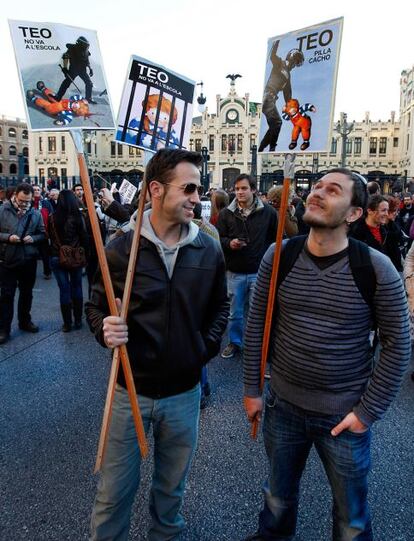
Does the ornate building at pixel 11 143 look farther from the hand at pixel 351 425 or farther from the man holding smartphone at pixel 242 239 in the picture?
the hand at pixel 351 425

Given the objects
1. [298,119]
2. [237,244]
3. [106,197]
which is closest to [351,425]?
[298,119]

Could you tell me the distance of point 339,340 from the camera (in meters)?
1.87

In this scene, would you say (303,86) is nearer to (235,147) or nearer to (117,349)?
(117,349)

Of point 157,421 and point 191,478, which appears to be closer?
point 157,421

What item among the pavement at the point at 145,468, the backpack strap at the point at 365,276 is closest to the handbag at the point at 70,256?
the pavement at the point at 145,468

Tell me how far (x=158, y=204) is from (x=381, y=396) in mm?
1308

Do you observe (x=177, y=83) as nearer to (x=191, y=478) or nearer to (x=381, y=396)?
(x=381, y=396)

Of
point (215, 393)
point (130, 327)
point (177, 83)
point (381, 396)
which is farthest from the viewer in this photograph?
point (215, 393)

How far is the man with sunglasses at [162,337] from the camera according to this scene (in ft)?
6.31

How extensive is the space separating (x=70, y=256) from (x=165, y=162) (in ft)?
13.2

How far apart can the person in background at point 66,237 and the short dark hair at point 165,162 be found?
4.01 m

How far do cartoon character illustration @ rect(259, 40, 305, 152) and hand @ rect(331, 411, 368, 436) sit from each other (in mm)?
1579

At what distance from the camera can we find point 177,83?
9.91 ft

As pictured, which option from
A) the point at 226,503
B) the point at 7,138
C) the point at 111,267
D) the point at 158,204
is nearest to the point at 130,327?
the point at 111,267
